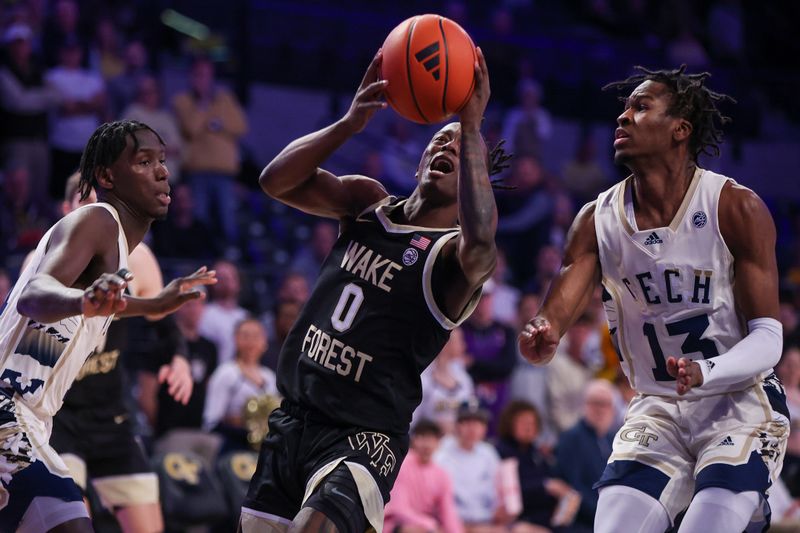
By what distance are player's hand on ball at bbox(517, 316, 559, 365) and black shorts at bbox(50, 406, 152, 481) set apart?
2.70m

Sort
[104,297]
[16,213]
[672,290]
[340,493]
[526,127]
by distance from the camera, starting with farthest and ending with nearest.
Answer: [526,127]
[16,213]
[672,290]
[340,493]
[104,297]

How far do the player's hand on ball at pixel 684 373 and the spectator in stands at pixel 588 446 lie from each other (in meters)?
5.50

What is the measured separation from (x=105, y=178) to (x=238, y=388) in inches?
181

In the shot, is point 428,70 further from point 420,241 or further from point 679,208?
point 679,208

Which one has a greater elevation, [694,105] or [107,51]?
[694,105]

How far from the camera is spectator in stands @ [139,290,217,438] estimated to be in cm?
903

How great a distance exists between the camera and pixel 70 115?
1127 centimetres

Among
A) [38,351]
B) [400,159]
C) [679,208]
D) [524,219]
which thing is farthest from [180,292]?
[400,159]

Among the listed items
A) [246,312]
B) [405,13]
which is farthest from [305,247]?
[405,13]

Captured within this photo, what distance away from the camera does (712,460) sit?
4578mm

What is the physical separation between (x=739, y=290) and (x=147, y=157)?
2501mm

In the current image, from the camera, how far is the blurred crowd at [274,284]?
9391 mm

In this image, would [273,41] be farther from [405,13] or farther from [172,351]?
[172,351]

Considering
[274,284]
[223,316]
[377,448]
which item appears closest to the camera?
[377,448]
